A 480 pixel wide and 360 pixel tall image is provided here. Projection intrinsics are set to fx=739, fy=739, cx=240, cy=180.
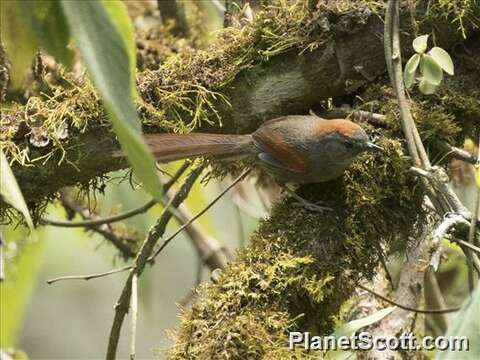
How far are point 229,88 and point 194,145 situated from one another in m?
0.30

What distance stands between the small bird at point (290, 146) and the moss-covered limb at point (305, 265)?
0.29 ft

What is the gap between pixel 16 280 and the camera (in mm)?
3777

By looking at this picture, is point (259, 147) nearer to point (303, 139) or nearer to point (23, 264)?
point (303, 139)

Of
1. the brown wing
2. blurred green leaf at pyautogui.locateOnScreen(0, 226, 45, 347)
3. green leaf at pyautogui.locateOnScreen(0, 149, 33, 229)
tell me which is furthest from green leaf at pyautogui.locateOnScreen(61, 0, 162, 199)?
blurred green leaf at pyautogui.locateOnScreen(0, 226, 45, 347)

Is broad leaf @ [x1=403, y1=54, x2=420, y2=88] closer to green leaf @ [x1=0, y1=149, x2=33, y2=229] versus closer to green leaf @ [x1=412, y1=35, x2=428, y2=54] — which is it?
green leaf @ [x1=412, y1=35, x2=428, y2=54]

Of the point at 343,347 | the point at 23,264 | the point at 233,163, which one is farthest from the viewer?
the point at 23,264

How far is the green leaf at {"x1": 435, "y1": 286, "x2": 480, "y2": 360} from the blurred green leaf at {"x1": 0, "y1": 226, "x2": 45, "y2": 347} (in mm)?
2631

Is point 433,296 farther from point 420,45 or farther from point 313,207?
point 420,45

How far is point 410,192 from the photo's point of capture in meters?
2.66

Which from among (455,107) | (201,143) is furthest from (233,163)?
(455,107)

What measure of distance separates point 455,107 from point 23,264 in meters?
2.33

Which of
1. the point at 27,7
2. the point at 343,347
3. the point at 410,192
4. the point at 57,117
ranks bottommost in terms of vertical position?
the point at 343,347

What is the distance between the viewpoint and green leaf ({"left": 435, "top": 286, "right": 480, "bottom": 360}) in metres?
1.42

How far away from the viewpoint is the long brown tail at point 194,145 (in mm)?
2691
